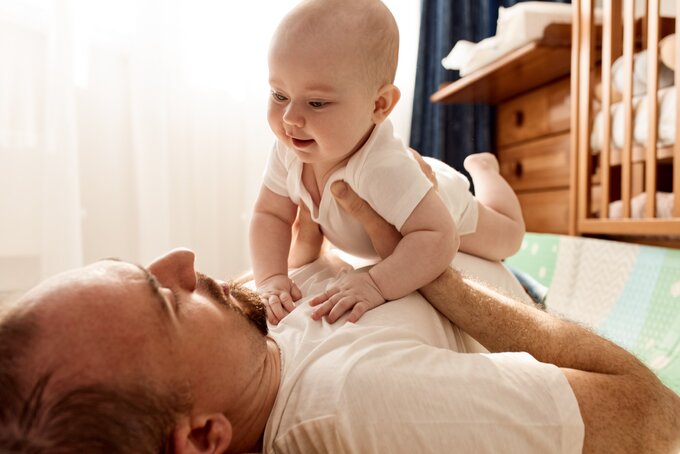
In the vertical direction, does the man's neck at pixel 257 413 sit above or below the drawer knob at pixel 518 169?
below

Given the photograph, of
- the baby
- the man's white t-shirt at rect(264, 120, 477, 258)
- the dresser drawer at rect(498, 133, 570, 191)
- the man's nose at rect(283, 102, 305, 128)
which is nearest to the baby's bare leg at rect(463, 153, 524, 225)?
the man's white t-shirt at rect(264, 120, 477, 258)

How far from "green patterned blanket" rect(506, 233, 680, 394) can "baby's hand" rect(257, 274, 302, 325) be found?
71 centimetres

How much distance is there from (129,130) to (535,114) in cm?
190

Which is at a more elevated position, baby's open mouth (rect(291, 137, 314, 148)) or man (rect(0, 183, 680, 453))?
baby's open mouth (rect(291, 137, 314, 148))

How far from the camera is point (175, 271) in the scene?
0.74 meters

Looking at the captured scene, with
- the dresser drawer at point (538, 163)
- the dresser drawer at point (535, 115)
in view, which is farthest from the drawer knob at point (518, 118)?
the dresser drawer at point (538, 163)

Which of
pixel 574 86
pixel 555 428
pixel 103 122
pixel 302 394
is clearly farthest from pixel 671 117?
pixel 103 122

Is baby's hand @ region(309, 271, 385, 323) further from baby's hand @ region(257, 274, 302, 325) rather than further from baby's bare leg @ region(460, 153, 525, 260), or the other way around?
baby's bare leg @ region(460, 153, 525, 260)

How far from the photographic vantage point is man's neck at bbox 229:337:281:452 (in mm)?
718

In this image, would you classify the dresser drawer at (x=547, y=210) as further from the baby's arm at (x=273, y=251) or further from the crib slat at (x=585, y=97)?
the baby's arm at (x=273, y=251)

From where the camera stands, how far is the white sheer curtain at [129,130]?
207 cm

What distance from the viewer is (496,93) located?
2.93 m

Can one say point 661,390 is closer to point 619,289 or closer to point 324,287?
point 324,287

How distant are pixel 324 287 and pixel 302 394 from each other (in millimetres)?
423
